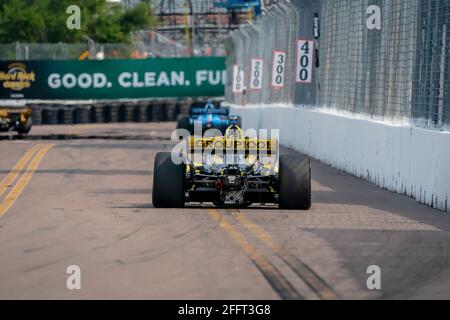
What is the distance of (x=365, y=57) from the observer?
26.6 meters

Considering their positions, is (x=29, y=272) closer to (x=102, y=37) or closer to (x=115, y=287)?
(x=115, y=287)

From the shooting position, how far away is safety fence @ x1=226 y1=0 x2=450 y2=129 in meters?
19.9

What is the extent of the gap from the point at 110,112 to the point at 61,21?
730 inches

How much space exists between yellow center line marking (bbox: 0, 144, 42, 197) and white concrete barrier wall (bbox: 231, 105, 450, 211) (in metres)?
6.01

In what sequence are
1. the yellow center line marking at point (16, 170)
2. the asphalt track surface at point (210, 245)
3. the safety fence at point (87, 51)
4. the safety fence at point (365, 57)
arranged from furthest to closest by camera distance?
the safety fence at point (87, 51) < the yellow center line marking at point (16, 170) < the safety fence at point (365, 57) < the asphalt track surface at point (210, 245)

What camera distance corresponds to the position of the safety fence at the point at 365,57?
1994 centimetres

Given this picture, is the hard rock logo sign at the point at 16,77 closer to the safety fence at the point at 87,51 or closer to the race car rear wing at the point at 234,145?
the safety fence at the point at 87,51

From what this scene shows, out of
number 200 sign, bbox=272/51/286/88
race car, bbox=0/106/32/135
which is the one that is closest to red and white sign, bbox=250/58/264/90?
number 200 sign, bbox=272/51/286/88

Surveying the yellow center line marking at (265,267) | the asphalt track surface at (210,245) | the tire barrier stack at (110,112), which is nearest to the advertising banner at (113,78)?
the tire barrier stack at (110,112)

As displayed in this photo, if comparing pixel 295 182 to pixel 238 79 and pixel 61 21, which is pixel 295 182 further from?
pixel 61 21

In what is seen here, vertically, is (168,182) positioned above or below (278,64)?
below

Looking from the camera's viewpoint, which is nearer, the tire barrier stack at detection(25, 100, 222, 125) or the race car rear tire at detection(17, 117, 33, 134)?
the race car rear tire at detection(17, 117, 33, 134)

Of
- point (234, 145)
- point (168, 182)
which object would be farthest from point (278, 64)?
point (168, 182)

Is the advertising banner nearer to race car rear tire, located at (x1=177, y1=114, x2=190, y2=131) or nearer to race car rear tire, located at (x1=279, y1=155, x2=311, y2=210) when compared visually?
race car rear tire, located at (x1=177, y1=114, x2=190, y2=131)
